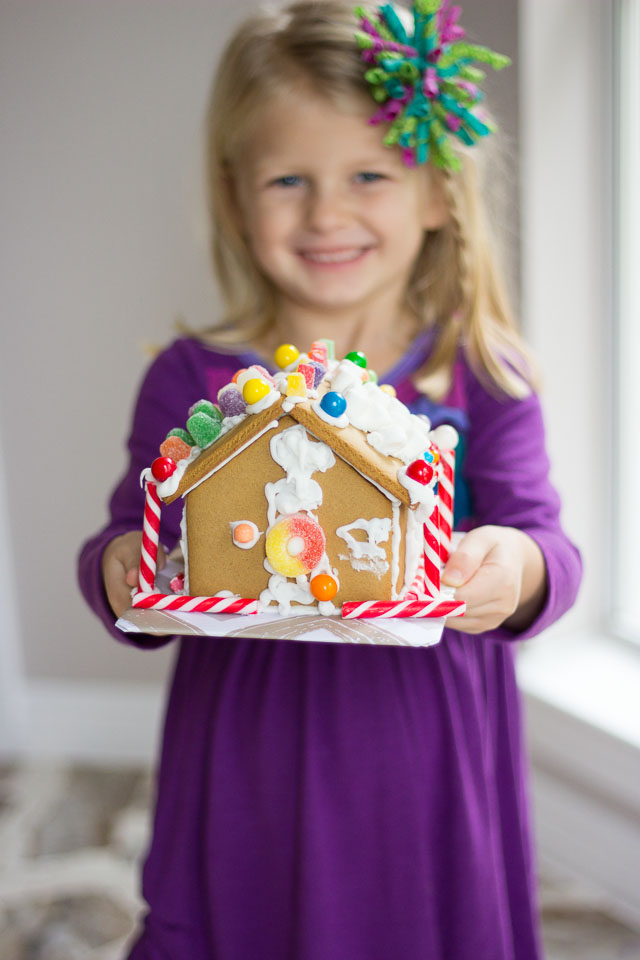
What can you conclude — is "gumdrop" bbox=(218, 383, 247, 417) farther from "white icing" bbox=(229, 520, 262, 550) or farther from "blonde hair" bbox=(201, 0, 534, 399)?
"blonde hair" bbox=(201, 0, 534, 399)

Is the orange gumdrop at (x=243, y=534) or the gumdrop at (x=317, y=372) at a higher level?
the gumdrop at (x=317, y=372)

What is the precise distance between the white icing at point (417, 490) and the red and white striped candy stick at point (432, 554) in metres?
0.05

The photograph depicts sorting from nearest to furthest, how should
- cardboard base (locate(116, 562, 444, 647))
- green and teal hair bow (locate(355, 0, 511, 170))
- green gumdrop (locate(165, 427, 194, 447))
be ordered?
cardboard base (locate(116, 562, 444, 647)), green gumdrop (locate(165, 427, 194, 447)), green and teal hair bow (locate(355, 0, 511, 170))

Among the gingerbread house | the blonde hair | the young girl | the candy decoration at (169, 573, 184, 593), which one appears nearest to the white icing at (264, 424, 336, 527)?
the gingerbread house

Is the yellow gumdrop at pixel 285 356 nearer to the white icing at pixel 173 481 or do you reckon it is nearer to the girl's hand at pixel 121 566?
the white icing at pixel 173 481

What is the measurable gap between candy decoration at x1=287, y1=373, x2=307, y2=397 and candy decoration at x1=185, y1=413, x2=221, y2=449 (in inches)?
2.9

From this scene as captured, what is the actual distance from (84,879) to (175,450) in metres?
1.06

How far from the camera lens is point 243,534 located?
0.77m

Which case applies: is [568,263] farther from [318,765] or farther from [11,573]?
[11,573]

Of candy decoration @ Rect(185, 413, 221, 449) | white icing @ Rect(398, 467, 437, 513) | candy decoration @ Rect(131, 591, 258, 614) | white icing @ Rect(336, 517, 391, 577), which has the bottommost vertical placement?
candy decoration @ Rect(131, 591, 258, 614)

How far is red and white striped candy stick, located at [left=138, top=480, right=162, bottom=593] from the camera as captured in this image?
0.79 metres

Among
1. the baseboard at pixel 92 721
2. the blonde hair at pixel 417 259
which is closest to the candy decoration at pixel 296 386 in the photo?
the blonde hair at pixel 417 259

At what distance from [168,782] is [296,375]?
543 mm

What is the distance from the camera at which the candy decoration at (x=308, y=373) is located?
0.78 m
